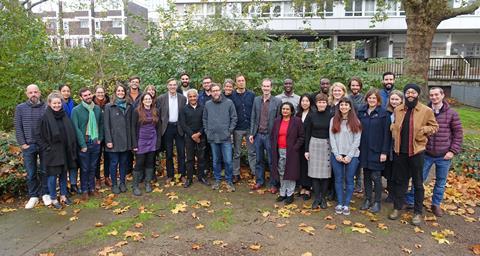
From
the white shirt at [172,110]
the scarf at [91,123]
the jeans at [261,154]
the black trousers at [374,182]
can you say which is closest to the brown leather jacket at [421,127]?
the black trousers at [374,182]

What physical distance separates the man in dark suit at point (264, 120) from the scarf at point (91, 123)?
109 inches

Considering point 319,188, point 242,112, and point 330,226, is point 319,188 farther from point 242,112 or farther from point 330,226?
point 242,112

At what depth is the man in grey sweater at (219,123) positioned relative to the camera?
707 cm

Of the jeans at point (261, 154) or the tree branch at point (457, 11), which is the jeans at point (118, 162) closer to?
the jeans at point (261, 154)

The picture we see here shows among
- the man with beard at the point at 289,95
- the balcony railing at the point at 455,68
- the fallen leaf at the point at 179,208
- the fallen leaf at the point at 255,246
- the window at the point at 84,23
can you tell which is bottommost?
the fallen leaf at the point at 255,246

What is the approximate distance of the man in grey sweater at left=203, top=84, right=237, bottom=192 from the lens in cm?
707

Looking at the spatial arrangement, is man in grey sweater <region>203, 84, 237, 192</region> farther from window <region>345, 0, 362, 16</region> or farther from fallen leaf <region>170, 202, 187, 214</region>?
window <region>345, 0, 362, 16</region>

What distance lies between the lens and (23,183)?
7.29 m

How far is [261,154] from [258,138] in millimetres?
306

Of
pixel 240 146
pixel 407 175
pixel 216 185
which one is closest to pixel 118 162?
pixel 216 185

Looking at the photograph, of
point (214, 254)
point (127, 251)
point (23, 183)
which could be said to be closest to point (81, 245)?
point (127, 251)

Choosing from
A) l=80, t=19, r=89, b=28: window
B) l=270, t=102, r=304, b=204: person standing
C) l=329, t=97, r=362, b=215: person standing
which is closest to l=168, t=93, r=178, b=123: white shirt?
l=270, t=102, r=304, b=204: person standing

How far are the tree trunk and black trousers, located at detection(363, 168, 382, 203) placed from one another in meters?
8.29

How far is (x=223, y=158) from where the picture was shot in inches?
290
